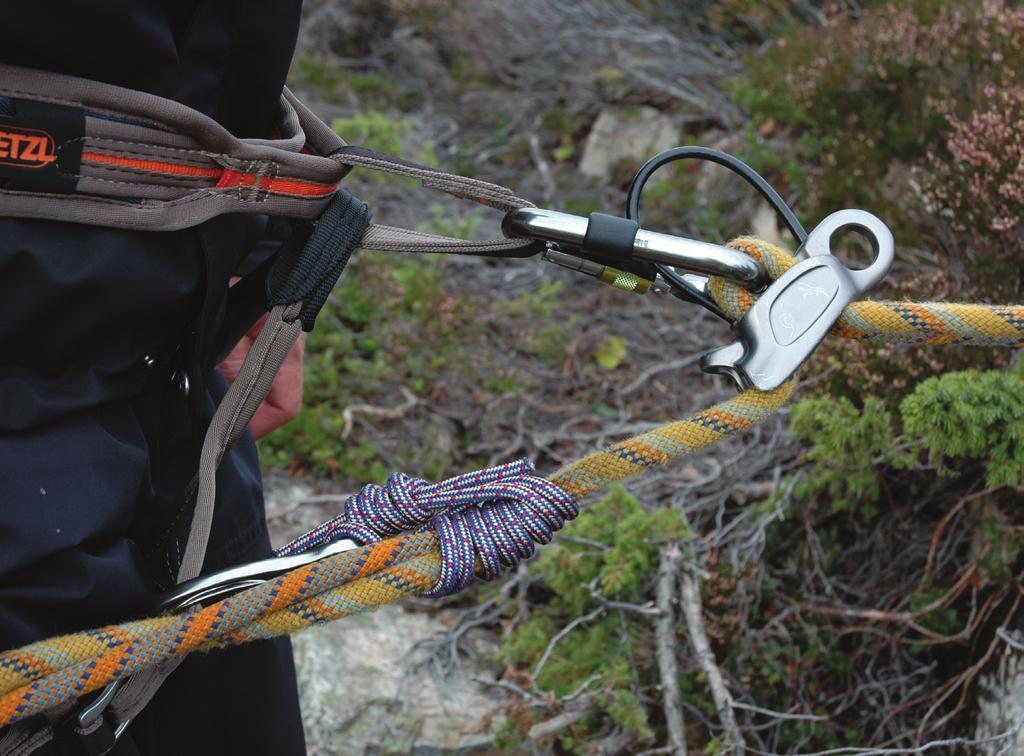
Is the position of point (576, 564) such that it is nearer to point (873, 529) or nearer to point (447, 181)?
point (873, 529)

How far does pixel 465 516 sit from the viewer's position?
1189 millimetres

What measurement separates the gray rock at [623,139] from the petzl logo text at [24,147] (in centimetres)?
441

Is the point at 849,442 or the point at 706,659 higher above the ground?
the point at 849,442

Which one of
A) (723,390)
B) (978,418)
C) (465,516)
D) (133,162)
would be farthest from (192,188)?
(723,390)

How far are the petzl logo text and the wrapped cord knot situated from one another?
A: 1.79 feet

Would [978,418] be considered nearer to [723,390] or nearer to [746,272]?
[746,272]

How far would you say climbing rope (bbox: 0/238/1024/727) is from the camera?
1.11m

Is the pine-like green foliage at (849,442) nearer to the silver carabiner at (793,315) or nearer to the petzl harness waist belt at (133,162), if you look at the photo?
the silver carabiner at (793,315)

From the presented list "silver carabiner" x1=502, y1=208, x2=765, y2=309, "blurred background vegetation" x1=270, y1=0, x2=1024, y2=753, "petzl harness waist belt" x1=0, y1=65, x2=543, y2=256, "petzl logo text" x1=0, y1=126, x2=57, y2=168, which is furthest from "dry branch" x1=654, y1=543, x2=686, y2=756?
"petzl logo text" x1=0, y1=126, x2=57, y2=168

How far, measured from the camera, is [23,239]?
0.93 meters

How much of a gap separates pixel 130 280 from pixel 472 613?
1.79 m

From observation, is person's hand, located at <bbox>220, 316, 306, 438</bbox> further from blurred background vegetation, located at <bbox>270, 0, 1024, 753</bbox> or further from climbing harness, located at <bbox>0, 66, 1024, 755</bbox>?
blurred background vegetation, located at <bbox>270, 0, 1024, 753</bbox>

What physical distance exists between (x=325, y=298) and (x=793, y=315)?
2.00 ft

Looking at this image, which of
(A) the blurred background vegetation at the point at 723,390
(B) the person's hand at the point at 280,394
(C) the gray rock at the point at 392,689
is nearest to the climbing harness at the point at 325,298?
(B) the person's hand at the point at 280,394
